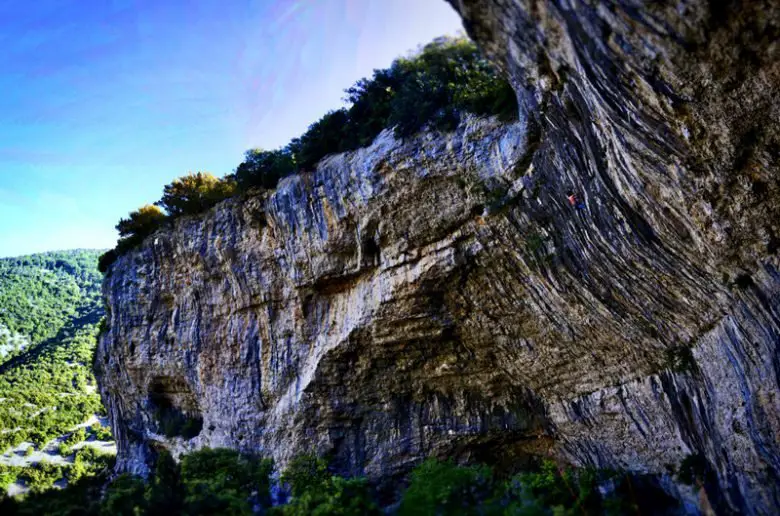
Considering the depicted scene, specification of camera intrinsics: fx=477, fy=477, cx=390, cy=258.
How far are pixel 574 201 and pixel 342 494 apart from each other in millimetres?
8457

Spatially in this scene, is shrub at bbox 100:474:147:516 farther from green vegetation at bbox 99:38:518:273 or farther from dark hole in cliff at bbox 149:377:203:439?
dark hole in cliff at bbox 149:377:203:439

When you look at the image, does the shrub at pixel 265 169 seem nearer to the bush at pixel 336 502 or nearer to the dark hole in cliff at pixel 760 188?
the bush at pixel 336 502

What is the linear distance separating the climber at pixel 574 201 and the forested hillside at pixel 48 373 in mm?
38520

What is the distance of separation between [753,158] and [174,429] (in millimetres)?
26492

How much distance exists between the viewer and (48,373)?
66.1 m

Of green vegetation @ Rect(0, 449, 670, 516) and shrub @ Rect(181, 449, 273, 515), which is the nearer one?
green vegetation @ Rect(0, 449, 670, 516)

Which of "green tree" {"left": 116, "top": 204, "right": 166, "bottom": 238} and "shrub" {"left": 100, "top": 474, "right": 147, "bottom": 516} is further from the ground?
"green tree" {"left": 116, "top": 204, "right": 166, "bottom": 238}

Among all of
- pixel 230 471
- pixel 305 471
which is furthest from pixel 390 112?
pixel 230 471

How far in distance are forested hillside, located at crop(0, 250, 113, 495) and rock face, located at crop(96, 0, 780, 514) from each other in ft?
82.0

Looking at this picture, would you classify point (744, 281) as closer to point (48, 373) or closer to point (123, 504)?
point (123, 504)

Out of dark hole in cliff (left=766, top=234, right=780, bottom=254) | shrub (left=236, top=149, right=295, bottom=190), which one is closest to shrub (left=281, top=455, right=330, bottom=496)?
shrub (left=236, top=149, right=295, bottom=190)

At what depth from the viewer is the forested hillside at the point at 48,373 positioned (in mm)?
47656

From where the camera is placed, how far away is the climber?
11.0 m

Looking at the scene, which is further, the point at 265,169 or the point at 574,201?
the point at 265,169
